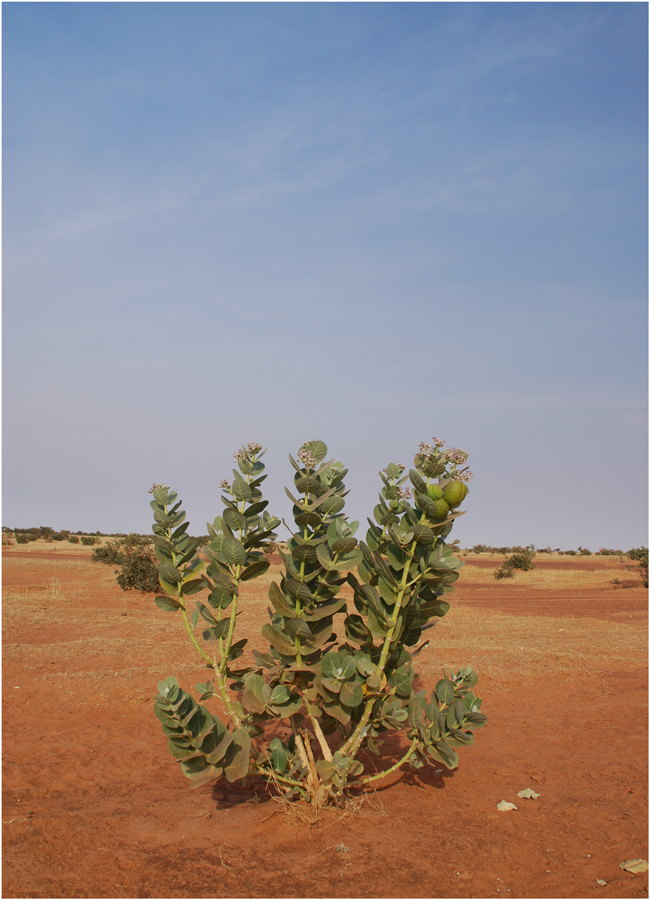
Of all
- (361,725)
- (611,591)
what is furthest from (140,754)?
(611,591)

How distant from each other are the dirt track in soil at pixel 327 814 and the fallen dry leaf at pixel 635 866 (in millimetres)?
49

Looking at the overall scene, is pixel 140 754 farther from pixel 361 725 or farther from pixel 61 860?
pixel 361 725

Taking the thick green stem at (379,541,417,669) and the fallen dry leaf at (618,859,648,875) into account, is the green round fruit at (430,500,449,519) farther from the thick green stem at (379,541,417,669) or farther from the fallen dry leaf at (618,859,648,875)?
the fallen dry leaf at (618,859,648,875)

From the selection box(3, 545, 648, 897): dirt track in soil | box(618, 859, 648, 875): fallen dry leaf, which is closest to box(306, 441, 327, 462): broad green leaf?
box(3, 545, 648, 897): dirt track in soil

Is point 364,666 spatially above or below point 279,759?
above

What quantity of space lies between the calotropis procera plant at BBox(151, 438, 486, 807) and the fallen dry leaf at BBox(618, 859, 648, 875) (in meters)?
1.25

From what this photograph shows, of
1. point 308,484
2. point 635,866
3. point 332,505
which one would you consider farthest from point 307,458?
point 635,866

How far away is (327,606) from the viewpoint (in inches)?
163

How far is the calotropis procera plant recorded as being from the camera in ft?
12.7

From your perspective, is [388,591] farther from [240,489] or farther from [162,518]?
[162,518]

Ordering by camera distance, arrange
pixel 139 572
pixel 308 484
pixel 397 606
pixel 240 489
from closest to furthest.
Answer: pixel 397 606 < pixel 308 484 < pixel 240 489 < pixel 139 572

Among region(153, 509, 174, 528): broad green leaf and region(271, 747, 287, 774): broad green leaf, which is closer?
region(153, 509, 174, 528): broad green leaf

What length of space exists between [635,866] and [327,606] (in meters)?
2.57

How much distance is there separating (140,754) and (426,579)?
403cm
